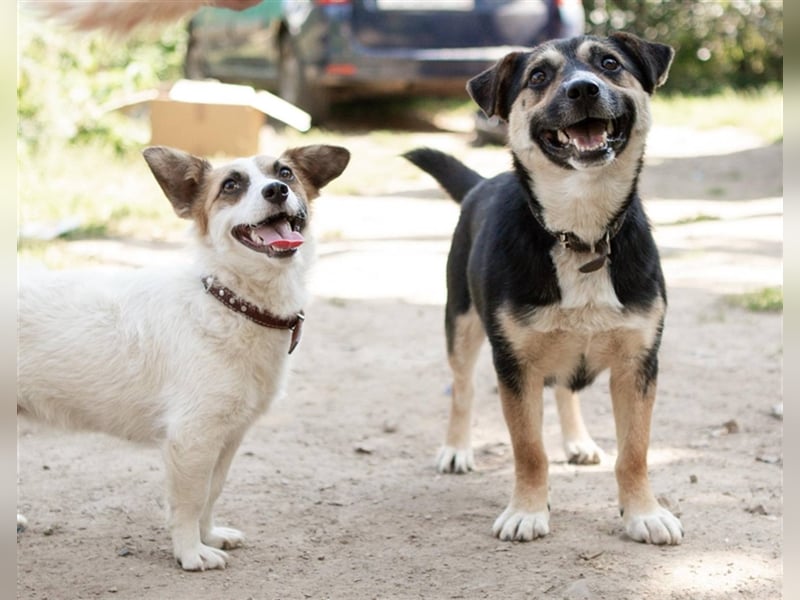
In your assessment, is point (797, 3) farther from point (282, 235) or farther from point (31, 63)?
point (31, 63)

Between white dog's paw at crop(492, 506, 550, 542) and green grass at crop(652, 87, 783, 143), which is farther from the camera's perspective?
green grass at crop(652, 87, 783, 143)

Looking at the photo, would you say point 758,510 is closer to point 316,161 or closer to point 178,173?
point 316,161

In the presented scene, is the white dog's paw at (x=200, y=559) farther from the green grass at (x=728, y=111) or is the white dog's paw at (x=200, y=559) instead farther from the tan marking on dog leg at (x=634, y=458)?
the green grass at (x=728, y=111)

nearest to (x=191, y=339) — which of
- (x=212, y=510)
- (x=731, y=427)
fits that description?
(x=212, y=510)

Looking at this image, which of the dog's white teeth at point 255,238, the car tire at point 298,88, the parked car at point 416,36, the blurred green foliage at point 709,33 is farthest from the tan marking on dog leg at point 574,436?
the blurred green foliage at point 709,33

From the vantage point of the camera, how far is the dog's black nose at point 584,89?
12.5 ft

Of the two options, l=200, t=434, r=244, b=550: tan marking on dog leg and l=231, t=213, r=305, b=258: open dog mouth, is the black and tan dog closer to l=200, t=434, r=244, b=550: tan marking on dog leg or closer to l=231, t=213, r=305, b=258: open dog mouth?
l=231, t=213, r=305, b=258: open dog mouth

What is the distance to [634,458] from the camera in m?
4.12

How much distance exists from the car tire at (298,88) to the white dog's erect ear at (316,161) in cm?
948

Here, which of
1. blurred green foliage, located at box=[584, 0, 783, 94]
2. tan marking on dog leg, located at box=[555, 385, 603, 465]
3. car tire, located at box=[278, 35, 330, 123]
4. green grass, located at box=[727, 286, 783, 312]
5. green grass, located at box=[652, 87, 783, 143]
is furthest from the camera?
blurred green foliage, located at box=[584, 0, 783, 94]

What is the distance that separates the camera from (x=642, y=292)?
13.3 feet

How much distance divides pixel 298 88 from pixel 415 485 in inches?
379

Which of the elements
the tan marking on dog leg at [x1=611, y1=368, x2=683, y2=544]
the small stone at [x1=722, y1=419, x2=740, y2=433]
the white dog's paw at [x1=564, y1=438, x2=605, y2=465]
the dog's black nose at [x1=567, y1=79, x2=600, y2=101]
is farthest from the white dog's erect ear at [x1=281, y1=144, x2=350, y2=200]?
the small stone at [x1=722, y1=419, x2=740, y2=433]

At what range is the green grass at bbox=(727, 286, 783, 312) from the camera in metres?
6.86
